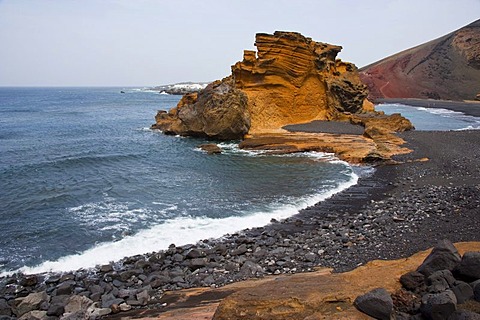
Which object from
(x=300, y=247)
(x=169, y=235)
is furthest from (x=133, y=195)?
(x=300, y=247)

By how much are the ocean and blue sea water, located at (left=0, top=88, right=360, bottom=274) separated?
0.04 meters

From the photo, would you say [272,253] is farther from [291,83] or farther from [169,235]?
[291,83]

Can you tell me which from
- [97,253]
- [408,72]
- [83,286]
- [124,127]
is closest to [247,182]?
[97,253]

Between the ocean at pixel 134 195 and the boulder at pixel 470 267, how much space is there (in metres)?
9.00

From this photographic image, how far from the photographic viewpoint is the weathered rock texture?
88625mm

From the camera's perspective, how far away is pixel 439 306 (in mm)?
4816

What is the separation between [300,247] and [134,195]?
9764mm

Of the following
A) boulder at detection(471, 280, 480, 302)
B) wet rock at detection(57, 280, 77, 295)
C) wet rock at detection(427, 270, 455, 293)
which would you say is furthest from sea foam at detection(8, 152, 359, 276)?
boulder at detection(471, 280, 480, 302)

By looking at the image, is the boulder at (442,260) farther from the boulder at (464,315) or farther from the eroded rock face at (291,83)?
the eroded rock face at (291,83)

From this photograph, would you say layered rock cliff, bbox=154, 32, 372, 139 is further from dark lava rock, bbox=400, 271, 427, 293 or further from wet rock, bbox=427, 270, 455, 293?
wet rock, bbox=427, 270, 455, 293

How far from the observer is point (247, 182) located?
20.6 m

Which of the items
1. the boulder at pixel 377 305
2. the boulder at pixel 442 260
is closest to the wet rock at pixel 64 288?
the boulder at pixel 377 305

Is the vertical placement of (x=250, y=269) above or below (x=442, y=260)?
below

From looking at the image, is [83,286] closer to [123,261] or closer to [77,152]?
[123,261]
